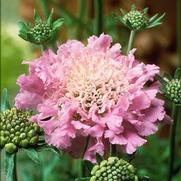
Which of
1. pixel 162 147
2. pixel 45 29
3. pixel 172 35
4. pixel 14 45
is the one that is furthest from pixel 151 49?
pixel 45 29

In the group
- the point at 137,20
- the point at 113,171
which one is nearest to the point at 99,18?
the point at 137,20

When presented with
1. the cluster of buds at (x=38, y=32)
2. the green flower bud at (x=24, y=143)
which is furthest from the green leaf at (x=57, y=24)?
the green flower bud at (x=24, y=143)

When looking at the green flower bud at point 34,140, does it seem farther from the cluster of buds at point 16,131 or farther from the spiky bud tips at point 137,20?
the spiky bud tips at point 137,20

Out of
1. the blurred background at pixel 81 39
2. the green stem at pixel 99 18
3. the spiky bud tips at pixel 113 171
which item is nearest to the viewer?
the spiky bud tips at pixel 113 171

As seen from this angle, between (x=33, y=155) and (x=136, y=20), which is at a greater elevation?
(x=136, y=20)

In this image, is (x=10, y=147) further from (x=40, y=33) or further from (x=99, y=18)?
(x=99, y=18)

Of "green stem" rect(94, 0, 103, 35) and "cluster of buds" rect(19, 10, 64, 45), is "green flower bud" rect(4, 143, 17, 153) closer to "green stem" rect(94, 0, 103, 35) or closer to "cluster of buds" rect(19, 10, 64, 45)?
"cluster of buds" rect(19, 10, 64, 45)
